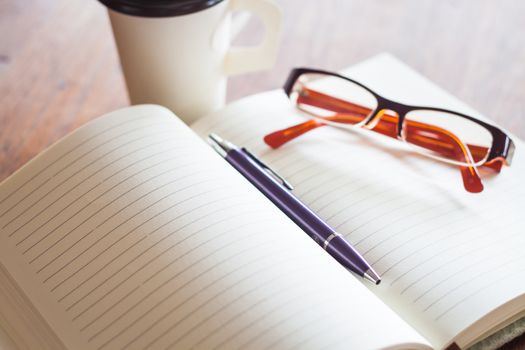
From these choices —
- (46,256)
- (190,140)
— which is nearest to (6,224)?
(46,256)

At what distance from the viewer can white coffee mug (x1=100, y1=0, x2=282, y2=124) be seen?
1.61 ft

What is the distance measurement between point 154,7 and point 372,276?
27 centimetres

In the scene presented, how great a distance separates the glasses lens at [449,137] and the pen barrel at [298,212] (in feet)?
0.45

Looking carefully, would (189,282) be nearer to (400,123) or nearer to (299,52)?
(400,123)

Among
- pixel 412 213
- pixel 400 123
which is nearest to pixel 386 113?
pixel 400 123

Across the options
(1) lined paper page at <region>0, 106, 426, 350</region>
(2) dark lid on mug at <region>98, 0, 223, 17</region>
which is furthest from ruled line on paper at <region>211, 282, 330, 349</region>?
(2) dark lid on mug at <region>98, 0, 223, 17</region>

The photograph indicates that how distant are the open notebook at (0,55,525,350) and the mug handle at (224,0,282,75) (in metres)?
0.11

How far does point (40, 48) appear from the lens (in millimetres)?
726

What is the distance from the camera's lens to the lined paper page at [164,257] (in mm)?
371

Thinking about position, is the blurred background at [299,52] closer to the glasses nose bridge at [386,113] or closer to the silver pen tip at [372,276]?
the glasses nose bridge at [386,113]

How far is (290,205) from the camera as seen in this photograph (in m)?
0.47

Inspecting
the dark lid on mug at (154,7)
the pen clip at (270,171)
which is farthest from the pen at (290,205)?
the dark lid on mug at (154,7)

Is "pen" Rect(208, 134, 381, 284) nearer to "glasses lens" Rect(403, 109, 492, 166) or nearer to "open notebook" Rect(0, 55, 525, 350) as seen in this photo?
"open notebook" Rect(0, 55, 525, 350)

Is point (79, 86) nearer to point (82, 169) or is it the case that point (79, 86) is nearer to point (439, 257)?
point (82, 169)
